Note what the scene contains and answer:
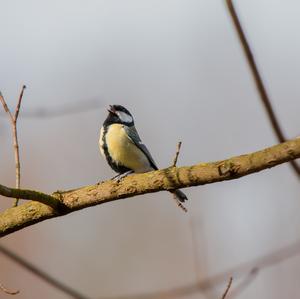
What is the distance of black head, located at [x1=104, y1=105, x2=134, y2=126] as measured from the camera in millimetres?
4375

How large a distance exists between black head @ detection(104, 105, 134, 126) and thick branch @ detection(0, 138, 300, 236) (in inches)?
68.1

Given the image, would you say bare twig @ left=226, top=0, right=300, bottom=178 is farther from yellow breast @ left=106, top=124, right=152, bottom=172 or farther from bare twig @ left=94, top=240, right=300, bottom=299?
yellow breast @ left=106, top=124, right=152, bottom=172

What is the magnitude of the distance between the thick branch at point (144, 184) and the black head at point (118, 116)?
5.68 ft

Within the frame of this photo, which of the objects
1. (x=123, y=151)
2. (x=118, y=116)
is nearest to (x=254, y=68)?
(x=123, y=151)

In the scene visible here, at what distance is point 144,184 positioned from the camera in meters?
2.49

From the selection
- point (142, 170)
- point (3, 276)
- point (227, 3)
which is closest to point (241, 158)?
point (227, 3)

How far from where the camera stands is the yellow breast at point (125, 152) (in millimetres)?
4052

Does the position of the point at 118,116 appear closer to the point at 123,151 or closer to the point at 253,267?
the point at 123,151

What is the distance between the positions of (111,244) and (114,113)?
4.04 metres

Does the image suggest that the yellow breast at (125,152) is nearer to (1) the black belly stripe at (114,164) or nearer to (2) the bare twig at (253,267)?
(1) the black belly stripe at (114,164)

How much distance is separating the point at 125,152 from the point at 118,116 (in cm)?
46

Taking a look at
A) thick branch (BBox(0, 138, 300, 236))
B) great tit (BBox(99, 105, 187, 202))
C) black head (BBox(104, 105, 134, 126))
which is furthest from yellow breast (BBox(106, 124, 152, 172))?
thick branch (BBox(0, 138, 300, 236))

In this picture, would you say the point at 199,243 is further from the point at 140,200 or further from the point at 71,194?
the point at 140,200

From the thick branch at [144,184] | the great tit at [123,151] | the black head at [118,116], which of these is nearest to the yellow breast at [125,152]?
the great tit at [123,151]
